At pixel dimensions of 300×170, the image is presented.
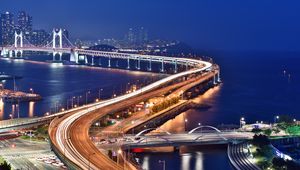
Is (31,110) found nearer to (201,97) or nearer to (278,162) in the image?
(201,97)

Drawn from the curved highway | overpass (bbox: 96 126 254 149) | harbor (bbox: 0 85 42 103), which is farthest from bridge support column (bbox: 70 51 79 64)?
overpass (bbox: 96 126 254 149)

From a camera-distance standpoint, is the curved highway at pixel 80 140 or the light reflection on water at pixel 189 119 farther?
the light reflection on water at pixel 189 119

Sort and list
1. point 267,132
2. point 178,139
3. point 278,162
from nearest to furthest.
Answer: point 278,162 → point 178,139 → point 267,132

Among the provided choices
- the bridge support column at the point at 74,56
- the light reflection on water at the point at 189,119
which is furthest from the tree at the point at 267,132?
the bridge support column at the point at 74,56

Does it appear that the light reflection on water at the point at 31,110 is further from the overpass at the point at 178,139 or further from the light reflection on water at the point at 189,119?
the overpass at the point at 178,139

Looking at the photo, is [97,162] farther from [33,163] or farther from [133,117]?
[133,117]

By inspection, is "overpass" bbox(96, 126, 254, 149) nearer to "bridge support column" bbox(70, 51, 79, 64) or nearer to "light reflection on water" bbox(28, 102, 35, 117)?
"light reflection on water" bbox(28, 102, 35, 117)

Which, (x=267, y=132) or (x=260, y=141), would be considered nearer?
(x=260, y=141)

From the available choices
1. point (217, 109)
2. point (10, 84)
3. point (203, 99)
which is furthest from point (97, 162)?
point (10, 84)

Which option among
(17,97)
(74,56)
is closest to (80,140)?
(17,97)

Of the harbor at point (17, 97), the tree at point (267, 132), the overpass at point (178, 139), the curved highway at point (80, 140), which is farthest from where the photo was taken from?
the harbor at point (17, 97)

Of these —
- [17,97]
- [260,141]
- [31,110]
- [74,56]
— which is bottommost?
[31,110]
